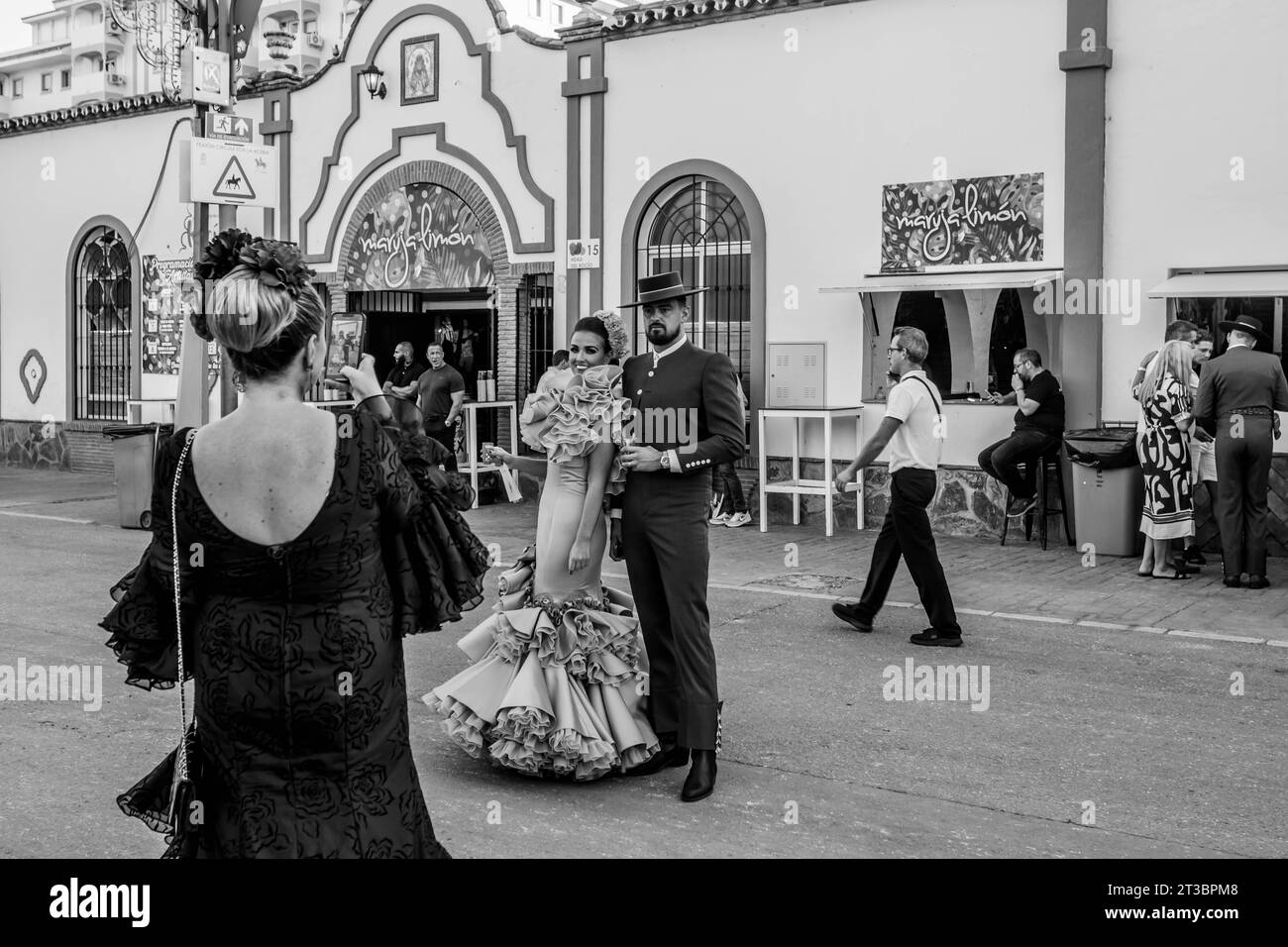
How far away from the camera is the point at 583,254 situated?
51.6 feet

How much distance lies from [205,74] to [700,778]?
30.5 feet

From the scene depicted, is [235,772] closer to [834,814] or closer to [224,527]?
[224,527]

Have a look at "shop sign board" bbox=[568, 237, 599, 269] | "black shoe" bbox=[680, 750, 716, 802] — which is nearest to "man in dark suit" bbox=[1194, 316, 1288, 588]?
"black shoe" bbox=[680, 750, 716, 802]

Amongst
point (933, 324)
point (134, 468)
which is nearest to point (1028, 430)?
point (933, 324)

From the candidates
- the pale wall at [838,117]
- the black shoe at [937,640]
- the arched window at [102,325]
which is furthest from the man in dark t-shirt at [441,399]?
the black shoe at [937,640]

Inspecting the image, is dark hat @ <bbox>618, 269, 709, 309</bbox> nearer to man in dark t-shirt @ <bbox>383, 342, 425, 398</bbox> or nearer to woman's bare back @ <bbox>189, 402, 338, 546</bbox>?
woman's bare back @ <bbox>189, 402, 338, 546</bbox>

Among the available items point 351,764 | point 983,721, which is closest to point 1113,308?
point 983,721

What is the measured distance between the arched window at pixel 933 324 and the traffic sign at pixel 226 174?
6.17 m

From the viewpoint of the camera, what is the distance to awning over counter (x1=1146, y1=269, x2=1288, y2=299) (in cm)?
1132

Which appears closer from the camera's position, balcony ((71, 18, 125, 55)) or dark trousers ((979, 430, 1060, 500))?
dark trousers ((979, 430, 1060, 500))

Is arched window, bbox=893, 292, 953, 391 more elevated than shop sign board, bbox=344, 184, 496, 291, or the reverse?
shop sign board, bbox=344, 184, 496, 291

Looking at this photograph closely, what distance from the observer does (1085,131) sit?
40.7ft

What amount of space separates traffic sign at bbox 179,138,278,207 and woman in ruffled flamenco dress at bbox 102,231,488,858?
31.1 ft

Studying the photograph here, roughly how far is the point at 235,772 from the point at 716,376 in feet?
9.92
